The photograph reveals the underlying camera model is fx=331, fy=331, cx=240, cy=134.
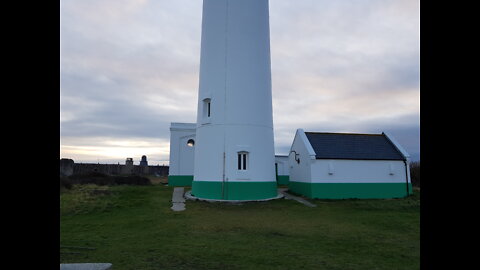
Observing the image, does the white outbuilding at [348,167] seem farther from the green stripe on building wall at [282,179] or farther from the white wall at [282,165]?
the white wall at [282,165]

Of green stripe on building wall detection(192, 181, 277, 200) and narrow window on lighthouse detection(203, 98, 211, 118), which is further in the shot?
narrow window on lighthouse detection(203, 98, 211, 118)

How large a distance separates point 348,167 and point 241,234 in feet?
37.0

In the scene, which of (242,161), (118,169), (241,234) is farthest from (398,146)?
(118,169)

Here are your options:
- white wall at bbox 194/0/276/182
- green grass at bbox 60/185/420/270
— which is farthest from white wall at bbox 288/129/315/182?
green grass at bbox 60/185/420/270

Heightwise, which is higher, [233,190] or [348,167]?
[348,167]

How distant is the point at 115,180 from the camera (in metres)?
31.6

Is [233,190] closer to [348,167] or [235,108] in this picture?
[235,108]

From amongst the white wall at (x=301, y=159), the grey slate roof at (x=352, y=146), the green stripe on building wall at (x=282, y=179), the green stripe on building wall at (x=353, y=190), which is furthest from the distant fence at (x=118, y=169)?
the grey slate roof at (x=352, y=146)

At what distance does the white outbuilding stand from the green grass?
1829 mm

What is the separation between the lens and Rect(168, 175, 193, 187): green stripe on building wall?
27062 mm

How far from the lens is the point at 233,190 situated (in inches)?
693

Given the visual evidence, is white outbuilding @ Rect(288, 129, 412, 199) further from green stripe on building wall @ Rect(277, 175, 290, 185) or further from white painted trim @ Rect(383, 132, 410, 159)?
green stripe on building wall @ Rect(277, 175, 290, 185)
